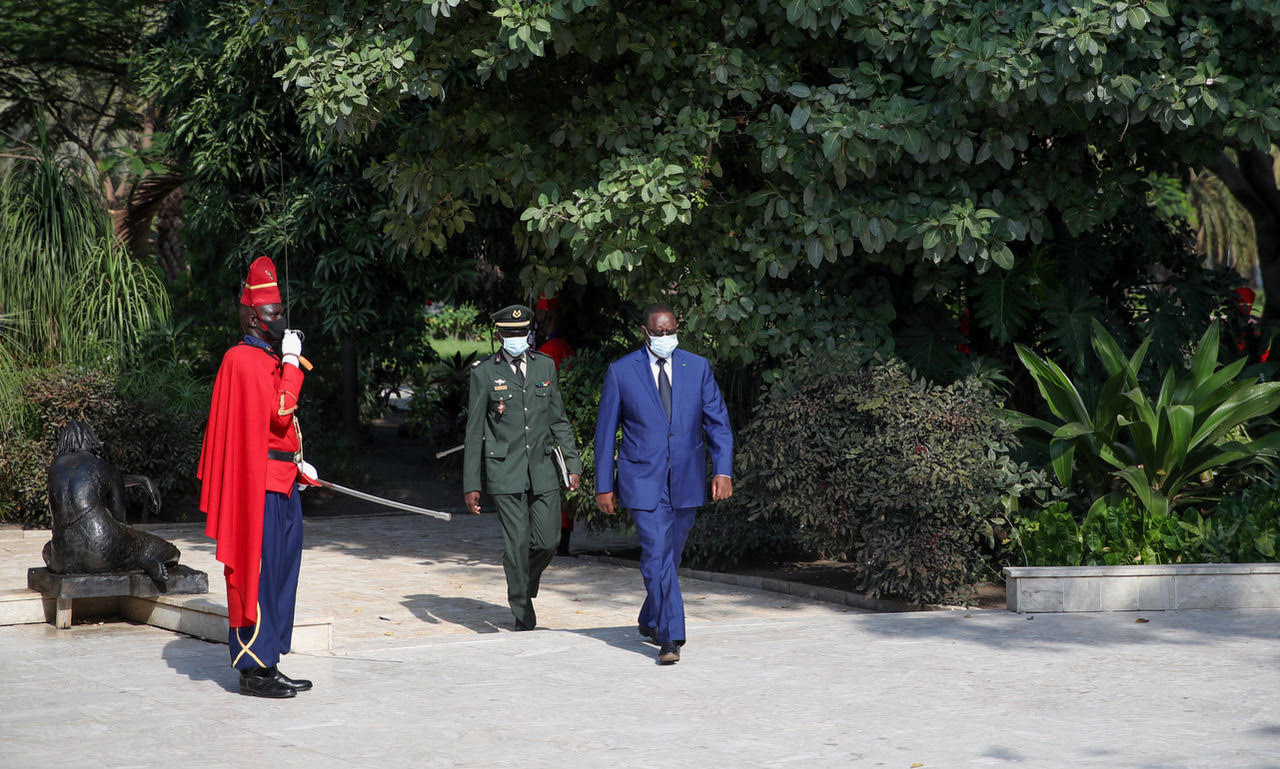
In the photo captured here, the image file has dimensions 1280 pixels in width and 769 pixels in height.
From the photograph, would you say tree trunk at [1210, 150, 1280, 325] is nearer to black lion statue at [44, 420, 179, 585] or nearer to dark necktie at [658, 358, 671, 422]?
dark necktie at [658, 358, 671, 422]

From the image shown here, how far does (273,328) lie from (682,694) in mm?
2430

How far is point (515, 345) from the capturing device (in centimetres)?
839

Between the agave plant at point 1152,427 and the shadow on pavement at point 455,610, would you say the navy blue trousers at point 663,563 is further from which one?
the agave plant at point 1152,427

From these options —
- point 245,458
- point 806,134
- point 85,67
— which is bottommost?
point 245,458

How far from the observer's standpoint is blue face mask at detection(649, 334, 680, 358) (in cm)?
748

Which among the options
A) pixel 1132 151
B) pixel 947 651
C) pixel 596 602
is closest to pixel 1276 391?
pixel 1132 151

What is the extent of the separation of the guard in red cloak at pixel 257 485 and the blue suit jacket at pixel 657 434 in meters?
1.72

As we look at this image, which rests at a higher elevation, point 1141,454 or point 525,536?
point 1141,454

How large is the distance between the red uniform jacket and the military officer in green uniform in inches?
77.7

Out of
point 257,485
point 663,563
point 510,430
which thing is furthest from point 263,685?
point 510,430

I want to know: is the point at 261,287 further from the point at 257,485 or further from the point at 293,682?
A: the point at 293,682

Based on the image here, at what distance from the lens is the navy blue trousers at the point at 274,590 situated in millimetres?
6328

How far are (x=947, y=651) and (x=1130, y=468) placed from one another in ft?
8.69

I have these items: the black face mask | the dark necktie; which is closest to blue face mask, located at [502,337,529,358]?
the dark necktie
